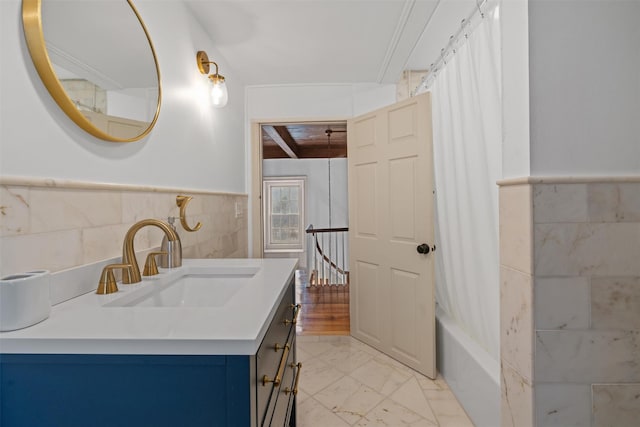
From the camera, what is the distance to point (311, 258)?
6258 millimetres

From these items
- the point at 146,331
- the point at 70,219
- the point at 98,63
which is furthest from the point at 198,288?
the point at 98,63

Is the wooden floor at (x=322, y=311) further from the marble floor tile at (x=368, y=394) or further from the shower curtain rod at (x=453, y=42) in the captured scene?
the shower curtain rod at (x=453, y=42)

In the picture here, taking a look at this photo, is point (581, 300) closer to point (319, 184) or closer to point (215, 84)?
point (215, 84)

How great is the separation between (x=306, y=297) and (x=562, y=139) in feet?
11.0

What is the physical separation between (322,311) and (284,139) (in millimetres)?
2703

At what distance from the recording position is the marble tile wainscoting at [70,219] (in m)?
0.74

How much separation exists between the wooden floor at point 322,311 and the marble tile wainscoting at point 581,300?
1869 mm

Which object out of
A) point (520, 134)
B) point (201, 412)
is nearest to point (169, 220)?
point (201, 412)

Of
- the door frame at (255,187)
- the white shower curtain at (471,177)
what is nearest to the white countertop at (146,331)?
the white shower curtain at (471,177)

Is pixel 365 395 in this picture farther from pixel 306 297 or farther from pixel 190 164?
pixel 306 297

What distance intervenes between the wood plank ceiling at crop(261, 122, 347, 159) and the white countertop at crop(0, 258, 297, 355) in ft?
10.8

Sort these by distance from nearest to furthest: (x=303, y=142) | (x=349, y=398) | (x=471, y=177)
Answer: (x=471, y=177) → (x=349, y=398) → (x=303, y=142)

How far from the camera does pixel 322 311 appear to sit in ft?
11.0

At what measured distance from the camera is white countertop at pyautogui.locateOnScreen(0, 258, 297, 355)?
576mm
